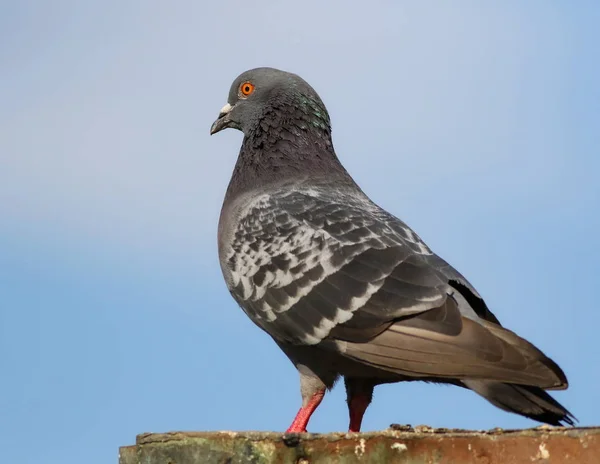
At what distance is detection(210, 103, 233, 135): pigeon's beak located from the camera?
10977mm

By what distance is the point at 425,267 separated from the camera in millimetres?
7871

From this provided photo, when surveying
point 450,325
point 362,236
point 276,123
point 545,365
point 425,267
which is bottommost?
point 545,365

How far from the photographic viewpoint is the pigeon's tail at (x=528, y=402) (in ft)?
21.7

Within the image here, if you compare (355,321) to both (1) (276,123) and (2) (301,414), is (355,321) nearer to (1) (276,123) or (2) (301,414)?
(2) (301,414)

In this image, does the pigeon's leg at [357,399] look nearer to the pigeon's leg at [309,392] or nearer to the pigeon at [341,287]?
the pigeon at [341,287]

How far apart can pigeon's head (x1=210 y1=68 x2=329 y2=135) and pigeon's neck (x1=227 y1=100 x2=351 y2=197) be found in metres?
0.03

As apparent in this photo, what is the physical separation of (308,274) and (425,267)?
1078 mm

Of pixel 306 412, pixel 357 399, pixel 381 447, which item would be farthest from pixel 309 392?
pixel 381 447

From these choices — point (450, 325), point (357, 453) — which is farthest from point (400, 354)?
point (357, 453)

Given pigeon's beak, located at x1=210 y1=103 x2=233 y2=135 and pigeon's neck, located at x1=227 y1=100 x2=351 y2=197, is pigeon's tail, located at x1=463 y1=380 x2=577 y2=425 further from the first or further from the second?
Answer: pigeon's beak, located at x1=210 y1=103 x2=233 y2=135

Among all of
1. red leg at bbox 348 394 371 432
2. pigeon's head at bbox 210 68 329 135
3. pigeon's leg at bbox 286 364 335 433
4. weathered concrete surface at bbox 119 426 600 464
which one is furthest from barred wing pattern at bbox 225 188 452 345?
weathered concrete surface at bbox 119 426 600 464

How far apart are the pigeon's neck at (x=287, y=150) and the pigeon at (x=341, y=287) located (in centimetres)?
1

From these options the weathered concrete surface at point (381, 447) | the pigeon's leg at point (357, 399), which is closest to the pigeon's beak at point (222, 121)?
the pigeon's leg at point (357, 399)

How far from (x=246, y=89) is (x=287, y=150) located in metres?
1.30
